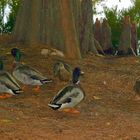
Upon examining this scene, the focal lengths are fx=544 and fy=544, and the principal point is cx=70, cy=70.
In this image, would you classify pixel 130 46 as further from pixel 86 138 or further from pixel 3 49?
pixel 86 138

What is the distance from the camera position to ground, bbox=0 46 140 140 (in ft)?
28.8

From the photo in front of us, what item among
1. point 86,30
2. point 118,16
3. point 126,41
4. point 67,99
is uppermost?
point 118,16

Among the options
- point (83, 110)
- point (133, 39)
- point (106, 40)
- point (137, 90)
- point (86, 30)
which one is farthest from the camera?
point (133, 39)

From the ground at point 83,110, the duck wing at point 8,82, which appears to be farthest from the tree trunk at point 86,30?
the duck wing at point 8,82

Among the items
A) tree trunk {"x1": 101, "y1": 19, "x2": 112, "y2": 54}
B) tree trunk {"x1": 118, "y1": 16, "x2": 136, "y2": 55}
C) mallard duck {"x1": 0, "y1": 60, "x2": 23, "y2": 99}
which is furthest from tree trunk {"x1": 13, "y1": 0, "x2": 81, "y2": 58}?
tree trunk {"x1": 101, "y1": 19, "x2": 112, "y2": 54}

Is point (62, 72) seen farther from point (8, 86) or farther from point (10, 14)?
point (10, 14)

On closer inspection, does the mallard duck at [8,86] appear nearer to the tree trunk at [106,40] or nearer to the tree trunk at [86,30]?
the tree trunk at [86,30]

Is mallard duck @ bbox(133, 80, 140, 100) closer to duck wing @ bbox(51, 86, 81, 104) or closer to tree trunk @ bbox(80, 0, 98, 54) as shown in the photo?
duck wing @ bbox(51, 86, 81, 104)

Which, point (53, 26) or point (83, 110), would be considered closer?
point (83, 110)

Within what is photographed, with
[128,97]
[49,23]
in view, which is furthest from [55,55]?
[128,97]

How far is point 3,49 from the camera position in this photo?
16516 mm

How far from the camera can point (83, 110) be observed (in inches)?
433

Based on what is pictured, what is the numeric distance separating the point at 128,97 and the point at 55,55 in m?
3.89

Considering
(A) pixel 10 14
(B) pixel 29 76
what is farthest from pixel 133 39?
(B) pixel 29 76
